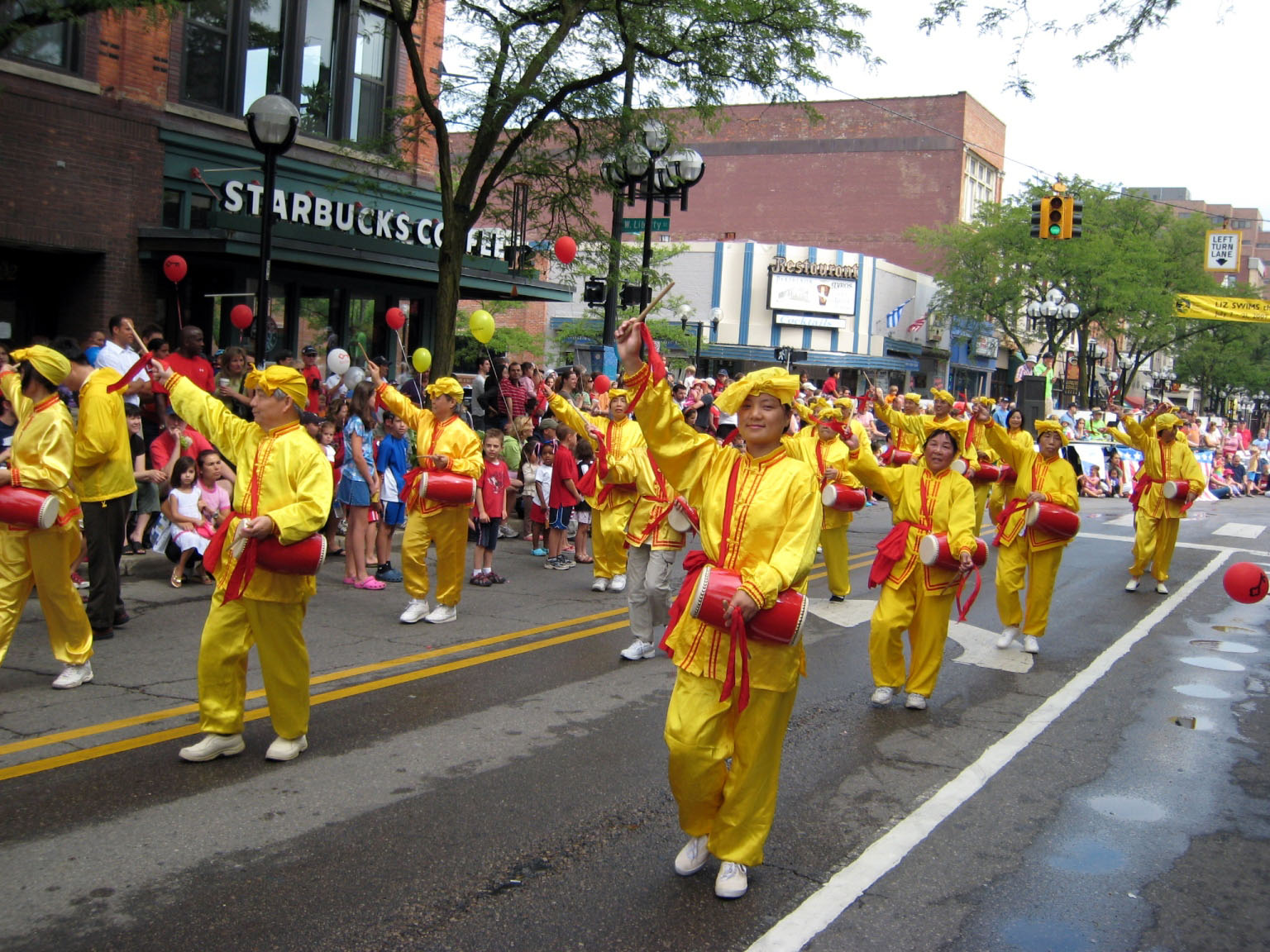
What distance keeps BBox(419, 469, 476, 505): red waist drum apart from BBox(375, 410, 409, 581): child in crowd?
2.80 meters

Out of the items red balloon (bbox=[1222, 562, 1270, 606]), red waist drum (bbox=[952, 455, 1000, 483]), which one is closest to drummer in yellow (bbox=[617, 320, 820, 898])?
red balloon (bbox=[1222, 562, 1270, 606])

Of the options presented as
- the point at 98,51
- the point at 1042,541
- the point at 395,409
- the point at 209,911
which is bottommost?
the point at 209,911

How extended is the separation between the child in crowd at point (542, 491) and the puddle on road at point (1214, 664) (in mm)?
6588

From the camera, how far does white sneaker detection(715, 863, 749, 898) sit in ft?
14.6

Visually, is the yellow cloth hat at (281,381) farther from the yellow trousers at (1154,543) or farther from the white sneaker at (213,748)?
the yellow trousers at (1154,543)

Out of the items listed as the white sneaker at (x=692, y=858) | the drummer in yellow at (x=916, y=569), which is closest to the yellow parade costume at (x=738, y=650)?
the white sneaker at (x=692, y=858)

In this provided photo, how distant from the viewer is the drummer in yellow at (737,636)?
4.44m

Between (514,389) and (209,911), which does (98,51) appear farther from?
(209,911)

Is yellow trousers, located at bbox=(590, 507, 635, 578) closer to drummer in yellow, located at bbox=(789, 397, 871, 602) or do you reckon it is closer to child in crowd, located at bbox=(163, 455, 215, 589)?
drummer in yellow, located at bbox=(789, 397, 871, 602)

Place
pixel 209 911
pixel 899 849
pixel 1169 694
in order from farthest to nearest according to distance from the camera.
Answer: pixel 1169 694 < pixel 899 849 < pixel 209 911

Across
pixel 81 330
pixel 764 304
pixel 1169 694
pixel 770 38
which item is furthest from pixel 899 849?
pixel 764 304

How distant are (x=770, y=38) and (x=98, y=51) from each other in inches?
353

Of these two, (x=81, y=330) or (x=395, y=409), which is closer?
(x=395, y=409)

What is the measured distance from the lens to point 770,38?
1438 cm
